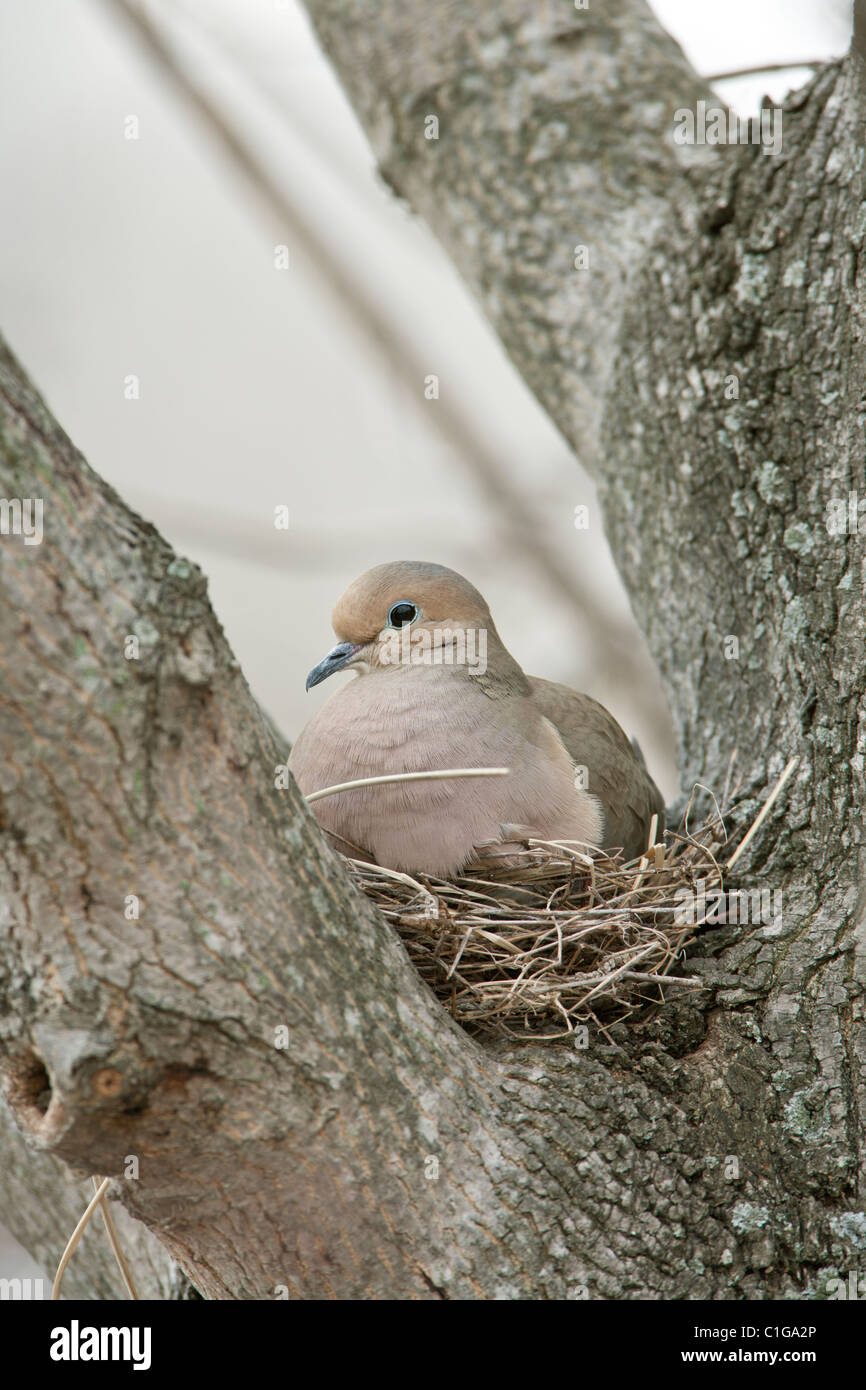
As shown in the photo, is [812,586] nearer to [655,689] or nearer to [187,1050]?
[187,1050]

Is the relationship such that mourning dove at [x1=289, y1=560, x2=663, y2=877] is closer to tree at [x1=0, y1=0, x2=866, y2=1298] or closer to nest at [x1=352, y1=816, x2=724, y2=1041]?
nest at [x1=352, y1=816, x2=724, y2=1041]

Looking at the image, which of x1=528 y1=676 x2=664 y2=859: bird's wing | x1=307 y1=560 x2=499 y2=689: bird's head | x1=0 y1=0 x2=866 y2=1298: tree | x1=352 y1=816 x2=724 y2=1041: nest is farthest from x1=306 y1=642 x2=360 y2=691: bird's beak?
x1=0 y1=0 x2=866 y2=1298: tree

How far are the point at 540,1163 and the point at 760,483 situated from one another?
4.86ft

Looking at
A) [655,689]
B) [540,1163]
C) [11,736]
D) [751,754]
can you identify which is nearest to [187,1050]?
[11,736]

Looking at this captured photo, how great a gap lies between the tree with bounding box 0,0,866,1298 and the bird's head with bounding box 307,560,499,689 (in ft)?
1.65

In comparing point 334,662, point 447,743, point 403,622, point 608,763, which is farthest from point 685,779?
point 334,662

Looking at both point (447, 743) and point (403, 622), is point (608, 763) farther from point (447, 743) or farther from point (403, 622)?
point (403, 622)

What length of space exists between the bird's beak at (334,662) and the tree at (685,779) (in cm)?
78

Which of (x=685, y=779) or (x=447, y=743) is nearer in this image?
(x=447, y=743)

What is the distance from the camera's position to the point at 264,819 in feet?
5.37

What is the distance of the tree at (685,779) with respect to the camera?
4.93 feet

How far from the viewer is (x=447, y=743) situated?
2.73 metres

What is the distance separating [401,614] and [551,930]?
1.00 meters

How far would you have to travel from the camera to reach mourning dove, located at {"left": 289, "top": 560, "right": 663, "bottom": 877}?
2.61 meters
